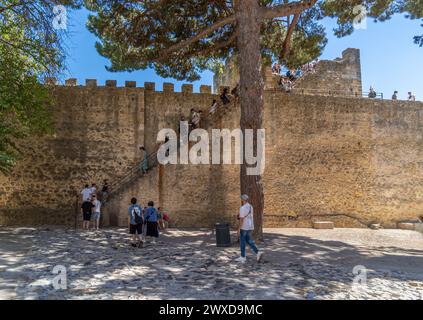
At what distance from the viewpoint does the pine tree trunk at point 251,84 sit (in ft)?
36.7

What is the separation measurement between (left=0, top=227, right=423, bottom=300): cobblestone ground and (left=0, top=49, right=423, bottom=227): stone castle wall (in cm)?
225

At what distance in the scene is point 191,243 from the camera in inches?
439

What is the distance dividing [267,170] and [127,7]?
8.51 meters

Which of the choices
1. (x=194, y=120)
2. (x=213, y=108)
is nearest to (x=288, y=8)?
(x=213, y=108)

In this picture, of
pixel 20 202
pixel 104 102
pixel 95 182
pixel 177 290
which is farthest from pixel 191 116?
pixel 177 290

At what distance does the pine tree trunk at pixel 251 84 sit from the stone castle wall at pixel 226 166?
4.37m

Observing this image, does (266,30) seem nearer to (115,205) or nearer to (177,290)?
(115,205)

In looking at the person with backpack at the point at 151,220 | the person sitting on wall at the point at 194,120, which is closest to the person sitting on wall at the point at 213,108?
the person sitting on wall at the point at 194,120

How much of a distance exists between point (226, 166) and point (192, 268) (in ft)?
26.8

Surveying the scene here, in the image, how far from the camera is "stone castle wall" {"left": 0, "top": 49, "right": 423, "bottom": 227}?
46.3 feet

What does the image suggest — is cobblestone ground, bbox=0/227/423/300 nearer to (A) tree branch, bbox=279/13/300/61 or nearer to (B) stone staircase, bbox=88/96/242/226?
(B) stone staircase, bbox=88/96/242/226

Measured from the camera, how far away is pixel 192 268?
797 cm

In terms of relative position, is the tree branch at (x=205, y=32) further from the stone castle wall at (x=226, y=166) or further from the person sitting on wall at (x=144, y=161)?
the person sitting on wall at (x=144, y=161)

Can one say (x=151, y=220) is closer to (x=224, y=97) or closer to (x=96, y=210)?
(x=96, y=210)
